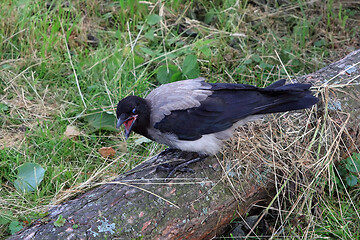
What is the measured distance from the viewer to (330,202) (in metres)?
3.52

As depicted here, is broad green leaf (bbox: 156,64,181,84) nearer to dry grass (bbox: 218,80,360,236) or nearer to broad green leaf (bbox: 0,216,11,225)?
dry grass (bbox: 218,80,360,236)

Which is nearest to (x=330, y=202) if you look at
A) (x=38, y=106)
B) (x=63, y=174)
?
(x=63, y=174)

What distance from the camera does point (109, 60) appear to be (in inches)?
194

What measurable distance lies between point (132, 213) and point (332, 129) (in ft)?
5.91

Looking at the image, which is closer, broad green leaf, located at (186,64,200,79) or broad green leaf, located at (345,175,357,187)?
broad green leaf, located at (345,175,357,187)

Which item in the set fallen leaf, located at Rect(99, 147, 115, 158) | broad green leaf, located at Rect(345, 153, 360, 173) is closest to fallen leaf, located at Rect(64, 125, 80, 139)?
fallen leaf, located at Rect(99, 147, 115, 158)

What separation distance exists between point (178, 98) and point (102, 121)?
122cm

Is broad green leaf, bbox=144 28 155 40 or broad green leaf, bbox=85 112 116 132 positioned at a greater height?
broad green leaf, bbox=144 28 155 40

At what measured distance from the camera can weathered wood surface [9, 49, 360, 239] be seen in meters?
2.70

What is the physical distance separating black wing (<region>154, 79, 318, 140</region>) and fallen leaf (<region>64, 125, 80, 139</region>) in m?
1.19

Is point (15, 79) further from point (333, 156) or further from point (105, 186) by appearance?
point (333, 156)

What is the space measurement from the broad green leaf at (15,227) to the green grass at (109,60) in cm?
2

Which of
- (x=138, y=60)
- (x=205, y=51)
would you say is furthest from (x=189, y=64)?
(x=138, y=60)

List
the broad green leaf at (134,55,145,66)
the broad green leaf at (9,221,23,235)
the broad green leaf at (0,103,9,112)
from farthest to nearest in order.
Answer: the broad green leaf at (134,55,145,66) < the broad green leaf at (0,103,9,112) < the broad green leaf at (9,221,23,235)
